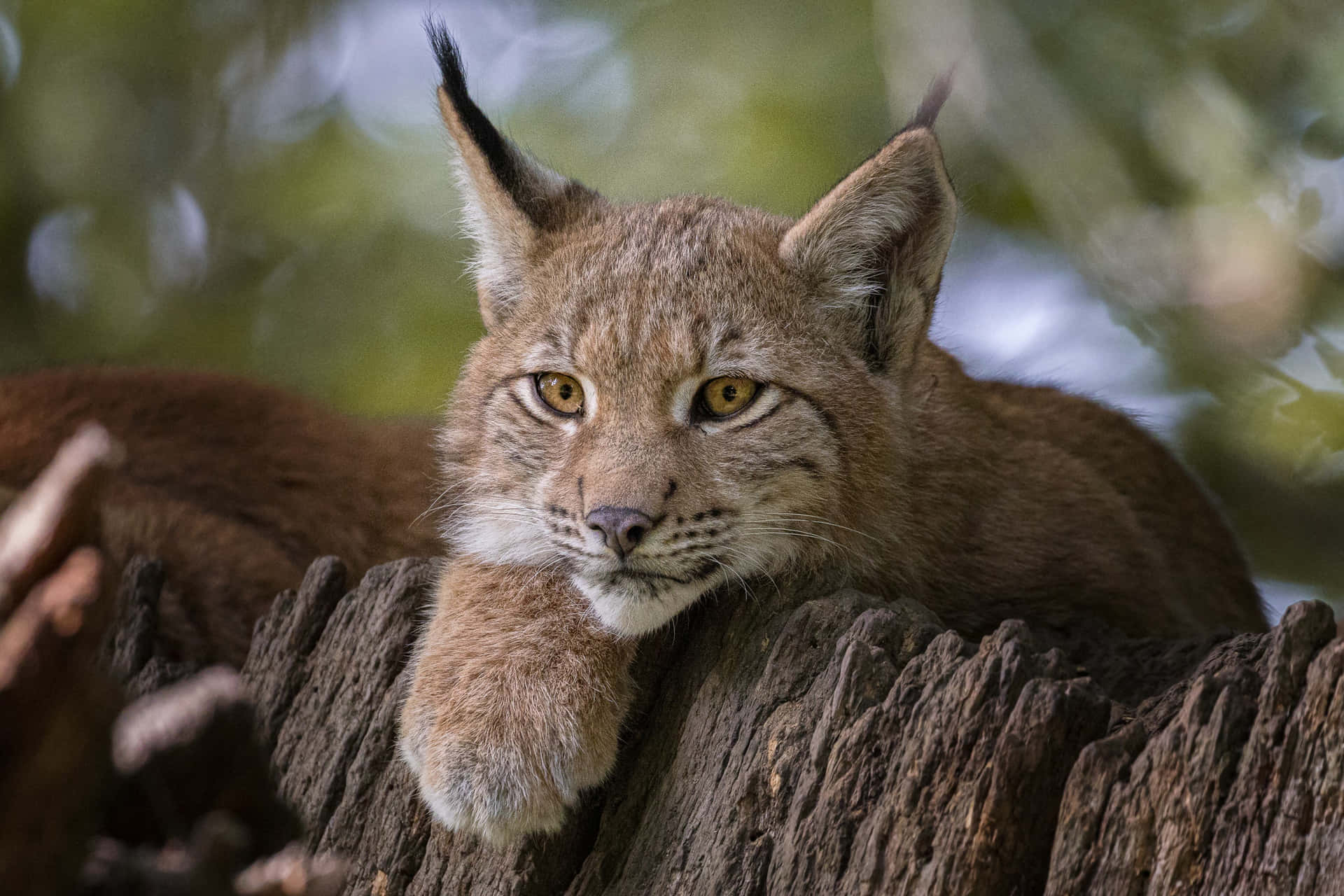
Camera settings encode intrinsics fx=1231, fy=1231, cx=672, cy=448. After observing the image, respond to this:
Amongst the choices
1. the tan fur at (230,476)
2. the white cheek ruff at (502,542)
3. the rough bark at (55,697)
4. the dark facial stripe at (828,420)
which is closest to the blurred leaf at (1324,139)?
the dark facial stripe at (828,420)

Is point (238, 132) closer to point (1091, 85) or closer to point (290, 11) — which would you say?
point (290, 11)

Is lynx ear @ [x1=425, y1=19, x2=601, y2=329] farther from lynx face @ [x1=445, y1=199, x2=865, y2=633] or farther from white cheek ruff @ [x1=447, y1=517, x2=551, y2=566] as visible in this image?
white cheek ruff @ [x1=447, y1=517, x2=551, y2=566]

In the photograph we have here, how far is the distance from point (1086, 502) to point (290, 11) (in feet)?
17.6

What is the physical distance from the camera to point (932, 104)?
10.8ft

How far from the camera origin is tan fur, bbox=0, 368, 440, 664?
4.07 m

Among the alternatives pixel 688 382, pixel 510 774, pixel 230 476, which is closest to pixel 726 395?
pixel 688 382

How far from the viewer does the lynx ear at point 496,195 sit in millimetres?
3547

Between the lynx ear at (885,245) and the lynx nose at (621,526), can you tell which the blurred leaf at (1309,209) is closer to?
the lynx ear at (885,245)

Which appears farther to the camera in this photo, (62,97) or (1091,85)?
(62,97)

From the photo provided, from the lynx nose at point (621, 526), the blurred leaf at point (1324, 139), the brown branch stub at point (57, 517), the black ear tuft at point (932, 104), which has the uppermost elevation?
the blurred leaf at point (1324, 139)

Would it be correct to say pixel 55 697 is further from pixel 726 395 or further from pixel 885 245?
pixel 885 245

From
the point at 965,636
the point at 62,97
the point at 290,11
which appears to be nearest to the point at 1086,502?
the point at 965,636

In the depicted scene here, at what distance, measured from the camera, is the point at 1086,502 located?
12.5 ft

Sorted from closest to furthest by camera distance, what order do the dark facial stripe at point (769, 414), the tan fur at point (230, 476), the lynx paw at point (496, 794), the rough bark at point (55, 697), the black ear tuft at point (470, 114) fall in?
the rough bark at point (55, 697) < the lynx paw at point (496, 794) < the dark facial stripe at point (769, 414) < the black ear tuft at point (470, 114) < the tan fur at point (230, 476)
